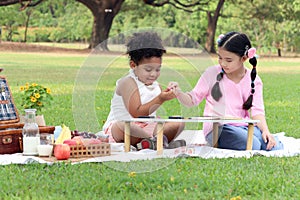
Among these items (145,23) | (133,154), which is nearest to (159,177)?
(133,154)

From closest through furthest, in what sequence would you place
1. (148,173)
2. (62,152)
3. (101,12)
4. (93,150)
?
(148,173) → (62,152) → (93,150) → (101,12)

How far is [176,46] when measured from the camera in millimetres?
4766

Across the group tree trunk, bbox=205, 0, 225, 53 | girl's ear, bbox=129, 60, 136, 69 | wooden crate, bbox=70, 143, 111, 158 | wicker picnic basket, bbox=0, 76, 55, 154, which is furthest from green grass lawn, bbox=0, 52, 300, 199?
tree trunk, bbox=205, 0, 225, 53

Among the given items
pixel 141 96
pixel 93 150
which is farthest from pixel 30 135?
pixel 141 96

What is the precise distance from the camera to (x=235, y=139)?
5.23m

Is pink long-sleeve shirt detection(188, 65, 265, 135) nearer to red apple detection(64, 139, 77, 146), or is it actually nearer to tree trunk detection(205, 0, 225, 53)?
red apple detection(64, 139, 77, 146)

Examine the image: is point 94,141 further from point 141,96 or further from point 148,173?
point 148,173

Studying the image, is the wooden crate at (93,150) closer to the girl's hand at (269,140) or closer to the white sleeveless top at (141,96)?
the white sleeveless top at (141,96)

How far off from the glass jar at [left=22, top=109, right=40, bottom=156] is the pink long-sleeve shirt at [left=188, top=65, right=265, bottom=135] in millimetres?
1218

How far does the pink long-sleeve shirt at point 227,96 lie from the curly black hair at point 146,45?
0.54 m

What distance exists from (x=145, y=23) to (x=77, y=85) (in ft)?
128

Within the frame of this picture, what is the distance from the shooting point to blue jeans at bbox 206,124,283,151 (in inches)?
205

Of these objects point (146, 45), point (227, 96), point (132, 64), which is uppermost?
point (146, 45)

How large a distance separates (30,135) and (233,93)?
1.60m
